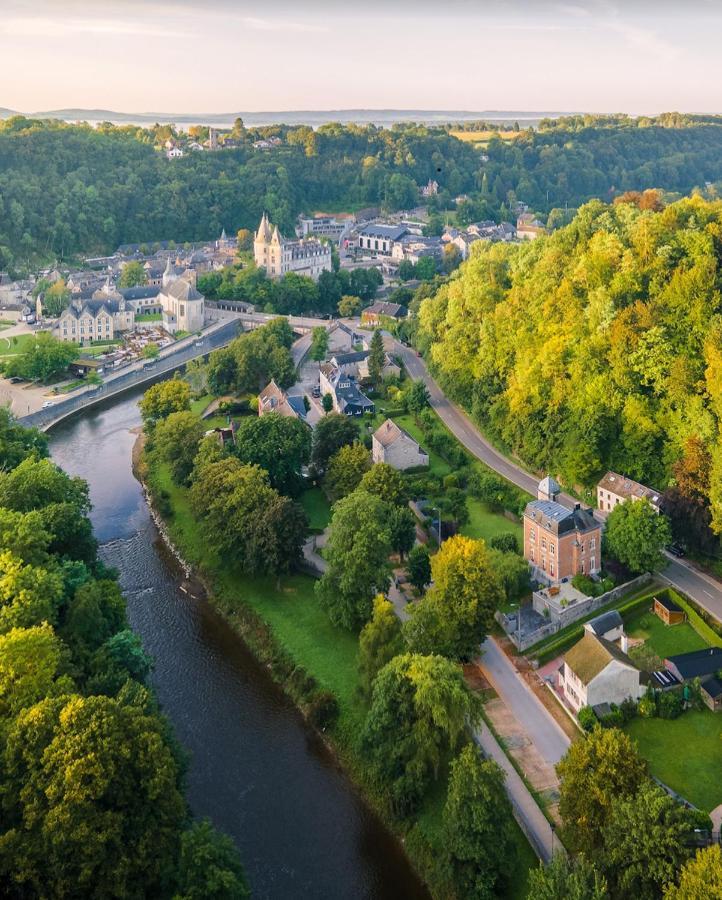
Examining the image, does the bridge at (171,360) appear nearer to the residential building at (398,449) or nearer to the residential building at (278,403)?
the residential building at (278,403)

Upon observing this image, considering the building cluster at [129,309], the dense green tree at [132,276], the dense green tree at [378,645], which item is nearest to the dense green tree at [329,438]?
the dense green tree at [378,645]

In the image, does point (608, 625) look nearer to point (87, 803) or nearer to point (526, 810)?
point (526, 810)

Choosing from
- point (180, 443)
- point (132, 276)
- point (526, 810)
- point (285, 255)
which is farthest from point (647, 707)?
point (285, 255)

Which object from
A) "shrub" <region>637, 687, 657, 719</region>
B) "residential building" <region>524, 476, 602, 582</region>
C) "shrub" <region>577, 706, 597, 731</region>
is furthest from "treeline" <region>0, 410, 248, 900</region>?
"residential building" <region>524, 476, 602, 582</region>

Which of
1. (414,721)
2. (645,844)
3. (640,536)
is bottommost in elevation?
(414,721)

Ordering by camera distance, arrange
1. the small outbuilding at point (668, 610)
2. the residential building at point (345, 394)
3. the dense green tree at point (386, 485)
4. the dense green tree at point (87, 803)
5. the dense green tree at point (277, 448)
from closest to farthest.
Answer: the dense green tree at point (87, 803) → the small outbuilding at point (668, 610) → the dense green tree at point (386, 485) → the dense green tree at point (277, 448) → the residential building at point (345, 394)

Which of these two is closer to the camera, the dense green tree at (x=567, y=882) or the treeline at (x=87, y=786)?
the dense green tree at (x=567, y=882)
